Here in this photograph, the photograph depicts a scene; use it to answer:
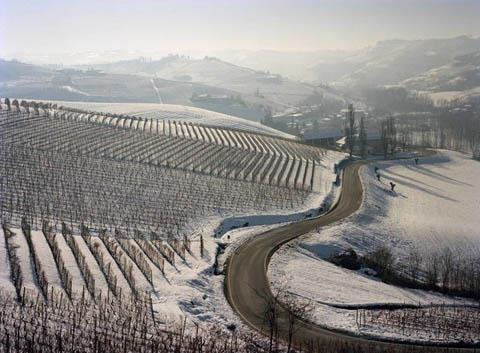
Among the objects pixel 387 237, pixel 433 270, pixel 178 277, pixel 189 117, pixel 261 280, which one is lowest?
pixel 433 270

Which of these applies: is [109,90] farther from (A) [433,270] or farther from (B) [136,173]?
(A) [433,270]

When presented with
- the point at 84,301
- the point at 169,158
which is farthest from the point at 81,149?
the point at 84,301

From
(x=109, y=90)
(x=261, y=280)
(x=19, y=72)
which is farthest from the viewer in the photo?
(x=19, y=72)

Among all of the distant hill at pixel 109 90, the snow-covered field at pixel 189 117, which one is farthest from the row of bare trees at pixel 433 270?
the distant hill at pixel 109 90

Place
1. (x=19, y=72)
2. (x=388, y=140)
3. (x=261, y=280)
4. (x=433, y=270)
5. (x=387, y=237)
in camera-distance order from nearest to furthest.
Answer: (x=261, y=280), (x=433, y=270), (x=387, y=237), (x=388, y=140), (x=19, y=72)

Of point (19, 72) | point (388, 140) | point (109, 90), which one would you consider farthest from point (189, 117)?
point (19, 72)

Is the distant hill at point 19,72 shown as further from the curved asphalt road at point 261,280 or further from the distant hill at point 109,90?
the curved asphalt road at point 261,280

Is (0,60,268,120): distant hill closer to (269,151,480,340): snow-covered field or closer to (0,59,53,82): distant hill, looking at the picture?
(0,59,53,82): distant hill
